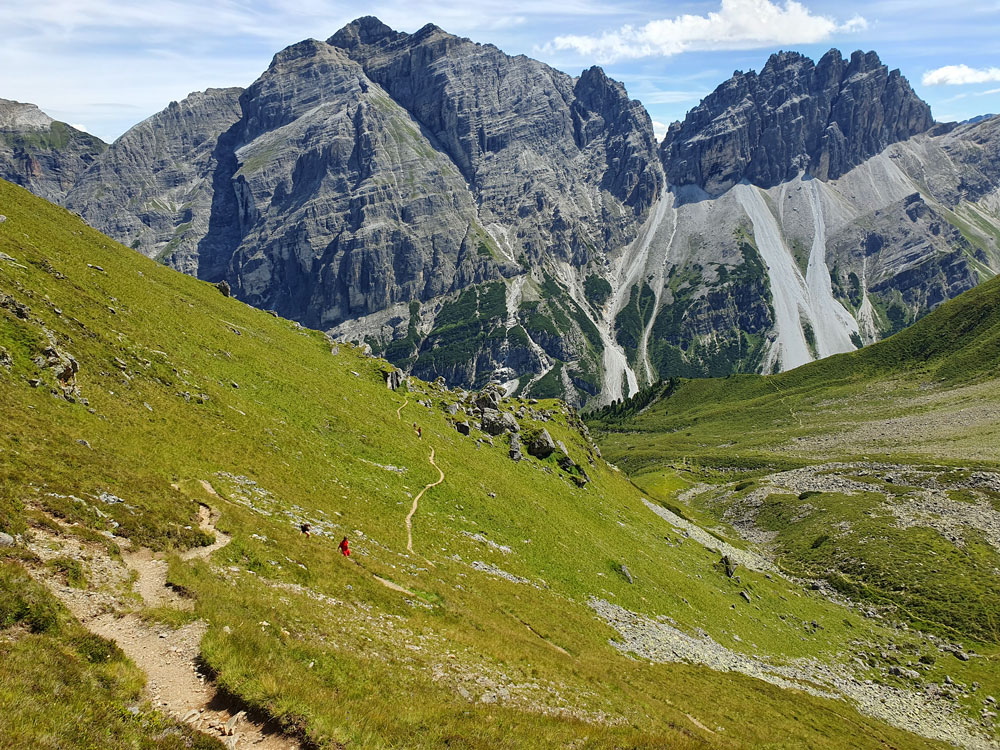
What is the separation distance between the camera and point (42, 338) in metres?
30.2

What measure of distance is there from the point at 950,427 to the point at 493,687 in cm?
16866

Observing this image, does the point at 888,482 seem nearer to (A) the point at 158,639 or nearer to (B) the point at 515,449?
(B) the point at 515,449

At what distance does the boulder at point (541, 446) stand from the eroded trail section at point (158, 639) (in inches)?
2205

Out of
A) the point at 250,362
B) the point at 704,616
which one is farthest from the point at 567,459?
the point at 250,362

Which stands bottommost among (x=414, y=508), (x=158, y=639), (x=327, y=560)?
(x=414, y=508)

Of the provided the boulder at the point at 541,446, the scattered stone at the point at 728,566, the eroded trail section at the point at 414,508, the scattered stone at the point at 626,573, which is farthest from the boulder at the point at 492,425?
the scattered stone at the point at 728,566

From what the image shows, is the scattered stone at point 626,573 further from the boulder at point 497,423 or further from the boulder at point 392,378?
the boulder at point 392,378

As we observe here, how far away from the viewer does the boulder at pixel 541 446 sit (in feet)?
240

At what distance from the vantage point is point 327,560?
26.1 m

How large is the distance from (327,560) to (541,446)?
49.0m


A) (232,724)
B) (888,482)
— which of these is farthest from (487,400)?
(888,482)

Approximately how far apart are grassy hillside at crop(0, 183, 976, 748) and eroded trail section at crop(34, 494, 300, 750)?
357 millimetres

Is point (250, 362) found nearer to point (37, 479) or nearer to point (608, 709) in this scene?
point (37, 479)

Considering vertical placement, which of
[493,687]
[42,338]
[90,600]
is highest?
[42,338]
